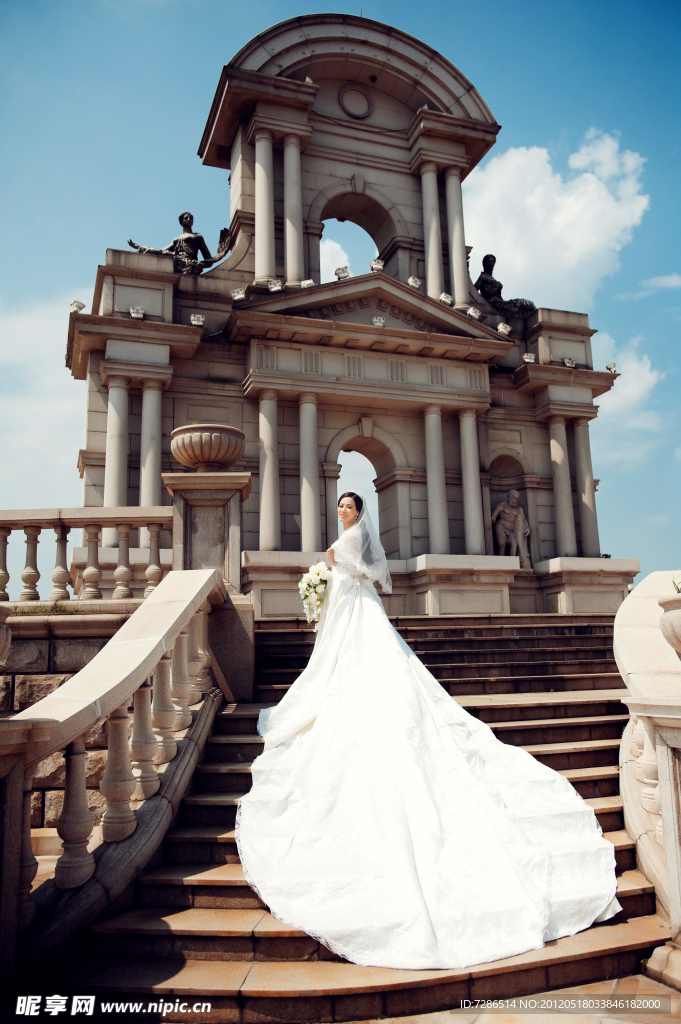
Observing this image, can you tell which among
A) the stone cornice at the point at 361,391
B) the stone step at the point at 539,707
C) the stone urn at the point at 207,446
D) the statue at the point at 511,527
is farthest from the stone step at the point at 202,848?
the statue at the point at 511,527

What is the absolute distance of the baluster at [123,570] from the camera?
23.5ft

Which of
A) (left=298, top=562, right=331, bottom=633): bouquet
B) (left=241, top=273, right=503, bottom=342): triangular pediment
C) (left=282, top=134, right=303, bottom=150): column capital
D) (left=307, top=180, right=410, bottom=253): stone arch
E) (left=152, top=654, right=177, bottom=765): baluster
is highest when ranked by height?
(left=282, top=134, right=303, bottom=150): column capital

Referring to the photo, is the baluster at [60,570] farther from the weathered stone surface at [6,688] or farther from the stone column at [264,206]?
the stone column at [264,206]

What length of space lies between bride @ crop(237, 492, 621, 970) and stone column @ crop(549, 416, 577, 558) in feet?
43.1

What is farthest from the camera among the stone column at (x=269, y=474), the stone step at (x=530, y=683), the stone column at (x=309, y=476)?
the stone column at (x=309, y=476)

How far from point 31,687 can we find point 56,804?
952mm

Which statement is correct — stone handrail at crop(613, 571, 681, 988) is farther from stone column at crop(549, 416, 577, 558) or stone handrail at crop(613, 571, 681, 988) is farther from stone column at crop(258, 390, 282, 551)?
stone column at crop(549, 416, 577, 558)

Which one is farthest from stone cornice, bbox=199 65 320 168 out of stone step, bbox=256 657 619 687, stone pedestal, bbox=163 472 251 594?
stone step, bbox=256 657 619 687

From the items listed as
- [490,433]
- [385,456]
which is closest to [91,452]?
[385,456]

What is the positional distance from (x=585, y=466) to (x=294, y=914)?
53.9 ft

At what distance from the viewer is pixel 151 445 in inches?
588

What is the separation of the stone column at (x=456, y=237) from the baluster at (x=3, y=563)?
44.2 feet

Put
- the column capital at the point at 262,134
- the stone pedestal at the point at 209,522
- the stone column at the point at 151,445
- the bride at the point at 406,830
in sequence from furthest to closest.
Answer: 1. the column capital at the point at 262,134
2. the stone column at the point at 151,445
3. the stone pedestal at the point at 209,522
4. the bride at the point at 406,830

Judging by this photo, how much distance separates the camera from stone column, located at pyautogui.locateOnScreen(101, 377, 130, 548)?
14.5 m
